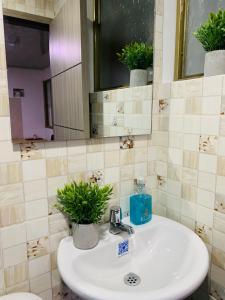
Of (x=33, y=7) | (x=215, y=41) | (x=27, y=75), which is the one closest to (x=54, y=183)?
(x=27, y=75)

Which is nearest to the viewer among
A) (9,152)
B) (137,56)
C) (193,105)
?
(9,152)

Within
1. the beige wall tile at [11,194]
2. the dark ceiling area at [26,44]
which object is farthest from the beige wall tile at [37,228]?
the dark ceiling area at [26,44]

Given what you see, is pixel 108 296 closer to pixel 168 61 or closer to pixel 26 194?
pixel 26 194

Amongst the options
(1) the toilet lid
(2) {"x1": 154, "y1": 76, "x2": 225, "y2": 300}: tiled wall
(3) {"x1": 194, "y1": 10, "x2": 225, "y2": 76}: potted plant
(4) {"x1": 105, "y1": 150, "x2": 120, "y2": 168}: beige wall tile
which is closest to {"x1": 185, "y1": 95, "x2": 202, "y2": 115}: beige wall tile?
(2) {"x1": 154, "y1": 76, "x2": 225, "y2": 300}: tiled wall

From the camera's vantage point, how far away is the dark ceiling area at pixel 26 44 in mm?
713

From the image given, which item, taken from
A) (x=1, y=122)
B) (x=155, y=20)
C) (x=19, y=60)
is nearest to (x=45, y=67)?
(x=19, y=60)

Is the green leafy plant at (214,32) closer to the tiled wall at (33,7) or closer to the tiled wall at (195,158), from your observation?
the tiled wall at (195,158)

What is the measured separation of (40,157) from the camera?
0.79 metres

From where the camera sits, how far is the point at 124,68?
104 centimetres

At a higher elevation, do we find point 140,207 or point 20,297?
point 140,207

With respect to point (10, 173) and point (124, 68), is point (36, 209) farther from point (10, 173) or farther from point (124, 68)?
point (124, 68)

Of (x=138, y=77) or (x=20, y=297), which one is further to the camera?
(x=138, y=77)

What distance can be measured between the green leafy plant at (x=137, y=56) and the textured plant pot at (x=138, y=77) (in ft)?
0.06

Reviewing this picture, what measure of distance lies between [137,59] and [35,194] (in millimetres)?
741
